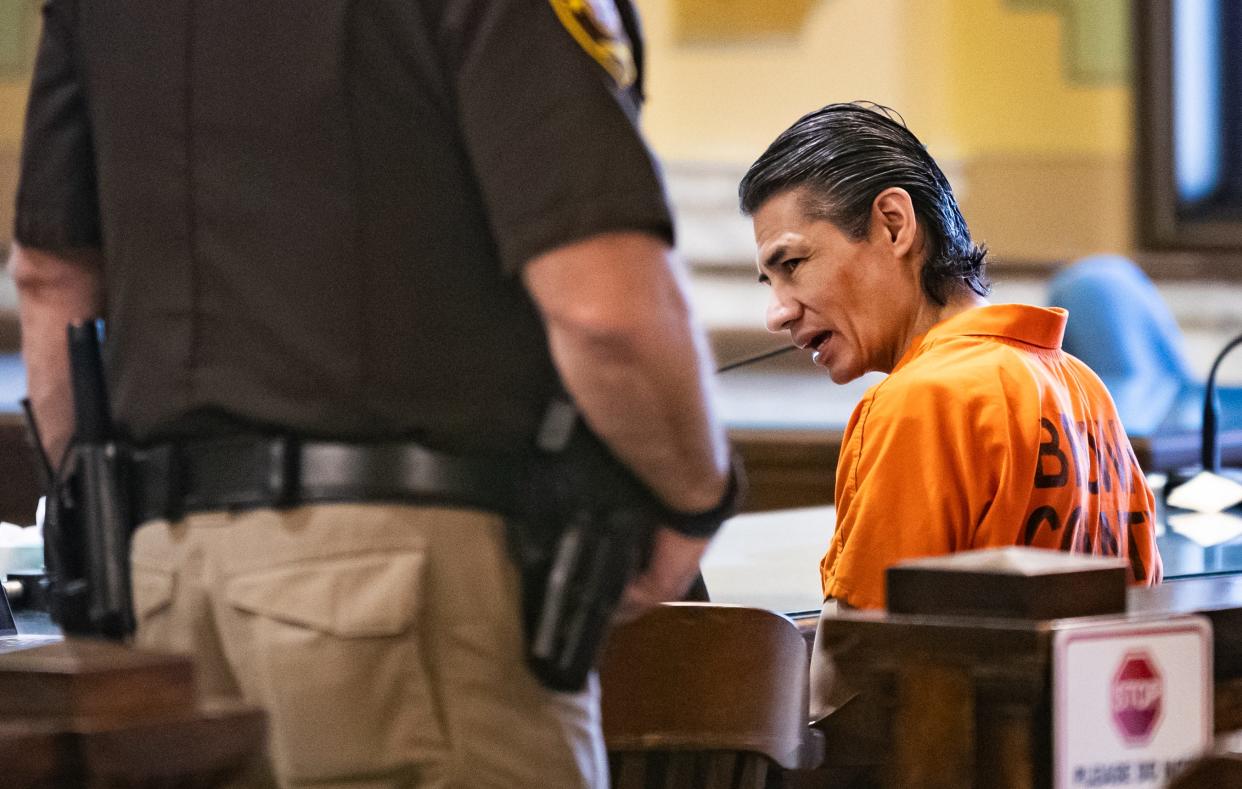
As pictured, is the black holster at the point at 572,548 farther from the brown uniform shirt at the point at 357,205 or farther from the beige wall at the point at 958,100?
the beige wall at the point at 958,100

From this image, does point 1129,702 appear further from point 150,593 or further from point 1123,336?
point 1123,336

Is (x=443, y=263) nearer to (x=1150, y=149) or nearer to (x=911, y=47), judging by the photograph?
(x=911, y=47)

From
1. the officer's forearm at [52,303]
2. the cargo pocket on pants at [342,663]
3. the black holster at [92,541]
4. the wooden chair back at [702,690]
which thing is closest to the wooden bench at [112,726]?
the cargo pocket on pants at [342,663]

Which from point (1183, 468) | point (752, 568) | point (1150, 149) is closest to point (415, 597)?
point (752, 568)

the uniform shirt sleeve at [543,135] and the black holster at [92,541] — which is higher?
the uniform shirt sleeve at [543,135]

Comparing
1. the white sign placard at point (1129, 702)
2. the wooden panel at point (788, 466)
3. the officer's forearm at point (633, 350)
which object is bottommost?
the wooden panel at point (788, 466)

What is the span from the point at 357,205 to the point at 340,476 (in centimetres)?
19

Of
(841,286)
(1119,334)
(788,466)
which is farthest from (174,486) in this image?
(1119,334)

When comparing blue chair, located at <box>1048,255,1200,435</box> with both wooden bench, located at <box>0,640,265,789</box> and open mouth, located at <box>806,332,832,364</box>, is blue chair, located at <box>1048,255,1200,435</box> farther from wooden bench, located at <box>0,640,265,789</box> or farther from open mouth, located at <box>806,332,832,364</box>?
wooden bench, located at <box>0,640,265,789</box>

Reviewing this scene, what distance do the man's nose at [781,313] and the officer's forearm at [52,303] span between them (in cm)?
88

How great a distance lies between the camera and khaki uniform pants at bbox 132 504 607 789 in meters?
1.28

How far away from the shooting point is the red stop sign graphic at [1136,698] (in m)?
1.28

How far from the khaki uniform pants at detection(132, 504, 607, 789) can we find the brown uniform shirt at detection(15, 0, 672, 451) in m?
0.07

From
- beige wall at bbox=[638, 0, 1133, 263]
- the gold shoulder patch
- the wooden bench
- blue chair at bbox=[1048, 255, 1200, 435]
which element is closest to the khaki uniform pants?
the wooden bench
